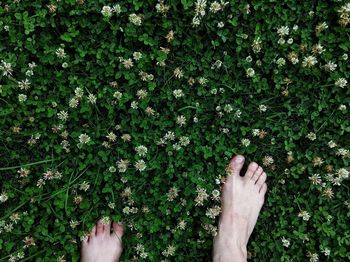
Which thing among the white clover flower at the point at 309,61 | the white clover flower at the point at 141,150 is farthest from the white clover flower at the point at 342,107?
the white clover flower at the point at 141,150

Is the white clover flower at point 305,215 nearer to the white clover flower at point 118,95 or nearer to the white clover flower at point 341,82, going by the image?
the white clover flower at point 341,82

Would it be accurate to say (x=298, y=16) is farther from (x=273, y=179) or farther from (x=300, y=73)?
(x=273, y=179)

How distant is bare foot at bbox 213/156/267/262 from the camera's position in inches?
94.4

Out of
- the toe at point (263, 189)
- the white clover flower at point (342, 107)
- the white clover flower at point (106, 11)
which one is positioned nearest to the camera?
the white clover flower at point (106, 11)

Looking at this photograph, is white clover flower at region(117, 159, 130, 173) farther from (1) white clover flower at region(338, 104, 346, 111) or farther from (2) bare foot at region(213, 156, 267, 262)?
(1) white clover flower at region(338, 104, 346, 111)

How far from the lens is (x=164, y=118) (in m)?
2.36

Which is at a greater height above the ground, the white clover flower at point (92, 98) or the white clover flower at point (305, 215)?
the white clover flower at point (92, 98)

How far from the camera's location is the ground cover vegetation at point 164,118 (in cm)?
231

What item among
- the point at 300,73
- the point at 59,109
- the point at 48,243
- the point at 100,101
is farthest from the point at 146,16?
the point at 48,243

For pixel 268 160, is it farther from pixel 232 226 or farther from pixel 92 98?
pixel 92 98

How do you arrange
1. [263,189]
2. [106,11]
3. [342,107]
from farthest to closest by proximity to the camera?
[263,189] → [342,107] → [106,11]

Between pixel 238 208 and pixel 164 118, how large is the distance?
2.15 feet

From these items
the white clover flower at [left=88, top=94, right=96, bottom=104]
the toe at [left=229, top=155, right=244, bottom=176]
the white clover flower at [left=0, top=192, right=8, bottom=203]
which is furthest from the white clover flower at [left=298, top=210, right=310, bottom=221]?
the white clover flower at [left=0, top=192, right=8, bottom=203]

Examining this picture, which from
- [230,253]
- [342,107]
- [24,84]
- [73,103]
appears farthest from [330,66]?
[24,84]
